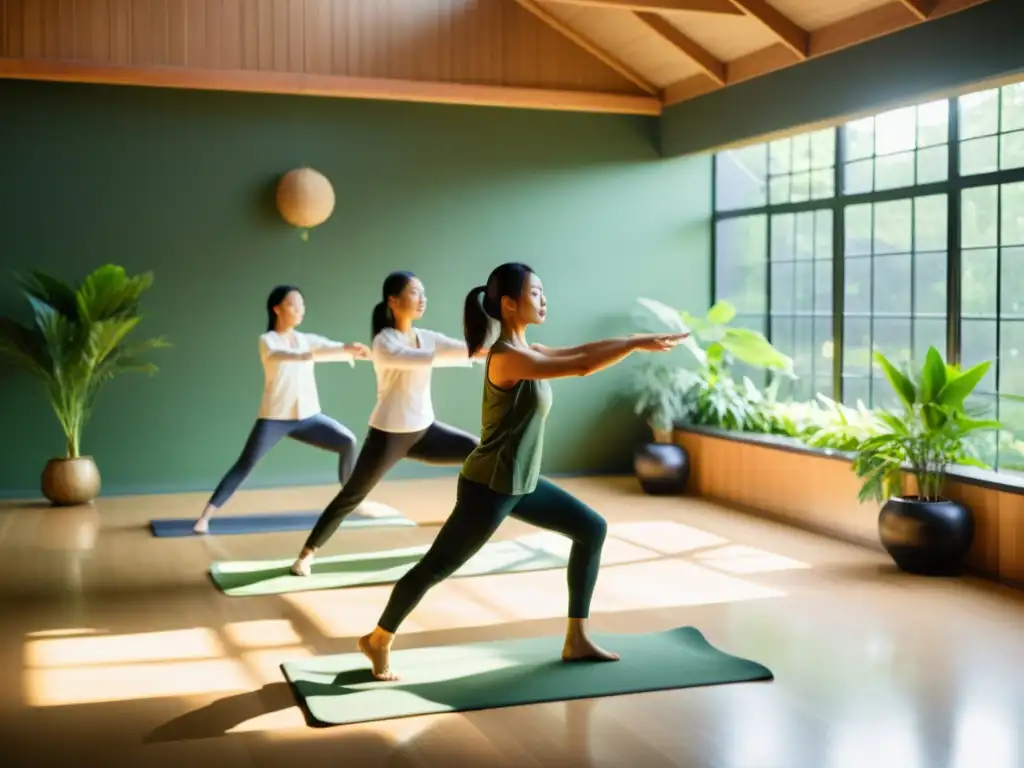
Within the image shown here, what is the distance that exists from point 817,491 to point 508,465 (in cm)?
340

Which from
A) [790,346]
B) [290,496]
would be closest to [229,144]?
[290,496]

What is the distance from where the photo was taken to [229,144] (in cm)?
775

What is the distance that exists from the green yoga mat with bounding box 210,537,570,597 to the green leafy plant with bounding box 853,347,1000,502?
157 cm

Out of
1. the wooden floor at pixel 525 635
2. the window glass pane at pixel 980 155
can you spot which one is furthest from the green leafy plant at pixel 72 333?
the window glass pane at pixel 980 155

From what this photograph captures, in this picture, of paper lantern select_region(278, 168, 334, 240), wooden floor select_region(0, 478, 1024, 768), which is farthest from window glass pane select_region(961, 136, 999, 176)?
paper lantern select_region(278, 168, 334, 240)

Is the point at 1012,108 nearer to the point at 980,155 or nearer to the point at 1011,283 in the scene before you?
the point at 980,155

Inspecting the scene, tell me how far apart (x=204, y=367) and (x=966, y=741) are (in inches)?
220

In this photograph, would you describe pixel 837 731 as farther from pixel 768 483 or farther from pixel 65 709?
pixel 768 483

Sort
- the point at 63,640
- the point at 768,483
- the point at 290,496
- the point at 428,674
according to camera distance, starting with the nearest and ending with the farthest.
Result: the point at 428,674
the point at 63,640
the point at 768,483
the point at 290,496

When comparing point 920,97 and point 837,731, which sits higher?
point 920,97

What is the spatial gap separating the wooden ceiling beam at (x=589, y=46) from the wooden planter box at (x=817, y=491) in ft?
7.99

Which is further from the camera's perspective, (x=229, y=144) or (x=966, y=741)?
(x=229, y=144)

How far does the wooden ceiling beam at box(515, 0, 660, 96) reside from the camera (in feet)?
26.9

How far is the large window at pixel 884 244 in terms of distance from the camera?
20.5 ft
